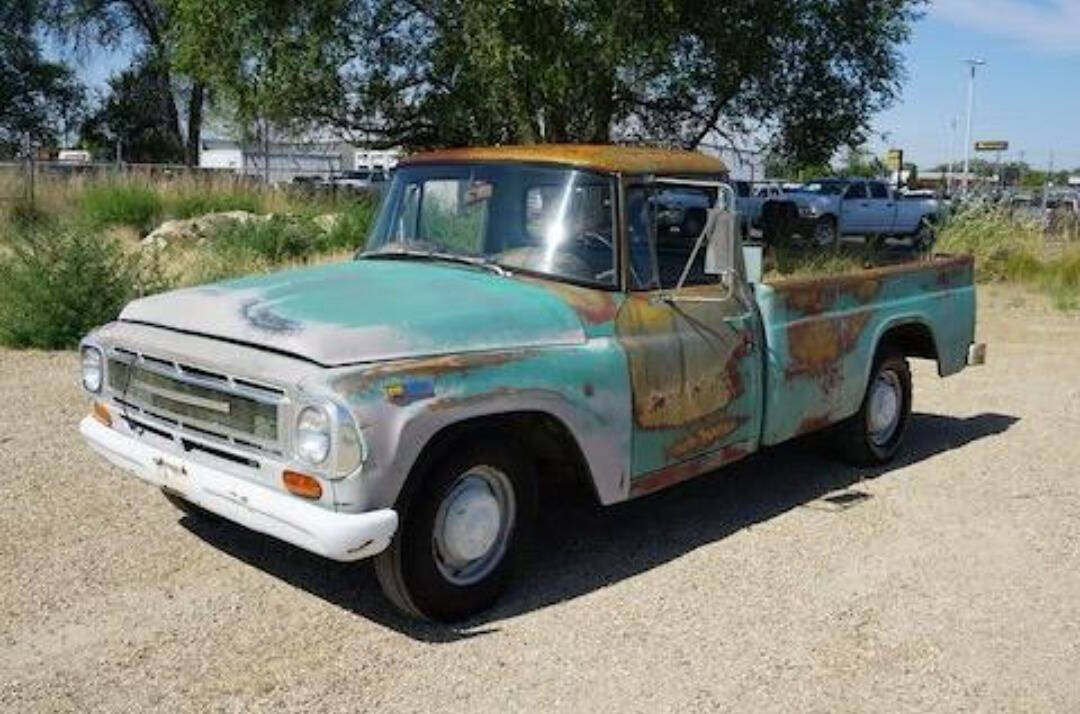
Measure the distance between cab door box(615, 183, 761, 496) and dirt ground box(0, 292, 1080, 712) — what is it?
524 mm

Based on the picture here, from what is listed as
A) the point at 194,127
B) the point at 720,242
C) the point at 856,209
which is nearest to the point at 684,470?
the point at 720,242

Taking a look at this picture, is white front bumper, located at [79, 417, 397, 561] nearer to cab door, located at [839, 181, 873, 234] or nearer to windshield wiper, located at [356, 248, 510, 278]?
windshield wiper, located at [356, 248, 510, 278]

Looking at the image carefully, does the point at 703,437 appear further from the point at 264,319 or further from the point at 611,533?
the point at 264,319

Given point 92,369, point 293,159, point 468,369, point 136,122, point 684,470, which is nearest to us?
point 468,369

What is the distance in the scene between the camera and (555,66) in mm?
15773

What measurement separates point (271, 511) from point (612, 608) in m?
1.46

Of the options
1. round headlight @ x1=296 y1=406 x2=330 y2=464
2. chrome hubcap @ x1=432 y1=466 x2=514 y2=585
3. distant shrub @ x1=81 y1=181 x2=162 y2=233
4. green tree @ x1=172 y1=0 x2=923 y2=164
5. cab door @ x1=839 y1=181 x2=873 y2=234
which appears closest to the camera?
round headlight @ x1=296 y1=406 x2=330 y2=464

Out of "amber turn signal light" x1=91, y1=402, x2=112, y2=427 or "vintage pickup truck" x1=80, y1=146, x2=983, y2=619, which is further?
"amber turn signal light" x1=91, y1=402, x2=112, y2=427

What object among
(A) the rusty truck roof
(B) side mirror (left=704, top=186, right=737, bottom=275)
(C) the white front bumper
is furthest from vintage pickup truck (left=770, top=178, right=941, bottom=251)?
(C) the white front bumper

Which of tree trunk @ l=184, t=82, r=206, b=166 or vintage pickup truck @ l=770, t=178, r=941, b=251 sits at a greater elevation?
tree trunk @ l=184, t=82, r=206, b=166

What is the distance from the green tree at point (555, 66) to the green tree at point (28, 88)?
102ft

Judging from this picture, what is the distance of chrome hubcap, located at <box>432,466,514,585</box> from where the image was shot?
438 cm

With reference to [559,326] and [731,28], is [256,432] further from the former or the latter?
[731,28]

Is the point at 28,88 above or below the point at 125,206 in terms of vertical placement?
above
